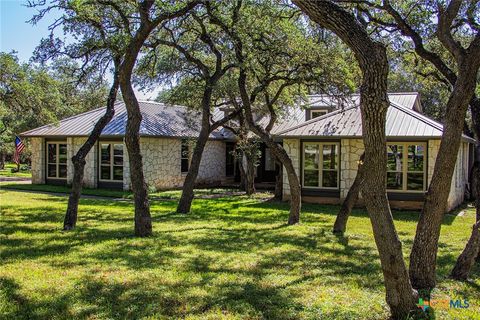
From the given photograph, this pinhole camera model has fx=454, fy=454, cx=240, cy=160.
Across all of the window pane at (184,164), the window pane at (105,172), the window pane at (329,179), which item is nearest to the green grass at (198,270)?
the window pane at (329,179)

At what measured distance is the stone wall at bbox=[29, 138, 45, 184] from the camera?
2302 cm

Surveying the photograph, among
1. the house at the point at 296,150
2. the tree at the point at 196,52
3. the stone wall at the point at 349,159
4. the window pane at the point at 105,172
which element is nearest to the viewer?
the tree at the point at 196,52

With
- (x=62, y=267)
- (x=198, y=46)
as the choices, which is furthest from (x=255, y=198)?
(x=62, y=267)

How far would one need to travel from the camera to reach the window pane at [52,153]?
898 inches

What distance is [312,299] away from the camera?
5.45 meters

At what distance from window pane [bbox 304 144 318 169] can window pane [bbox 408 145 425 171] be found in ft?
Answer: 11.1

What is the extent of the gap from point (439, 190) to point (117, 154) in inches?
690

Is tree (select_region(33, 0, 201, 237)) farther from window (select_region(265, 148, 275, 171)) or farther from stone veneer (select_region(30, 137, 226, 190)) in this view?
window (select_region(265, 148, 275, 171))

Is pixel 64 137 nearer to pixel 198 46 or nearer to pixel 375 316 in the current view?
pixel 198 46

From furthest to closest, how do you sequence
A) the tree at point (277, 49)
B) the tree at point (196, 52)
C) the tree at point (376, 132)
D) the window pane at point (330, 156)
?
the window pane at point (330, 156) → the tree at point (196, 52) → the tree at point (277, 49) → the tree at point (376, 132)

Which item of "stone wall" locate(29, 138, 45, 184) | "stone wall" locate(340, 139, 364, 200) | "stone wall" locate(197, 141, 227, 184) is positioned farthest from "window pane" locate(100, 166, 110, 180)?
"stone wall" locate(340, 139, 364, 200)

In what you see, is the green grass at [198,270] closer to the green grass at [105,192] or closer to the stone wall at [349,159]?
the stone wall at [349,159]

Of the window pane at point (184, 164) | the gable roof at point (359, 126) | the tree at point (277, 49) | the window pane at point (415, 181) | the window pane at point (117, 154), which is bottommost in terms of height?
the window pane at point (415, 181)

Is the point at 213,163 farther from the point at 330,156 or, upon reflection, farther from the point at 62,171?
the point at 330,156
